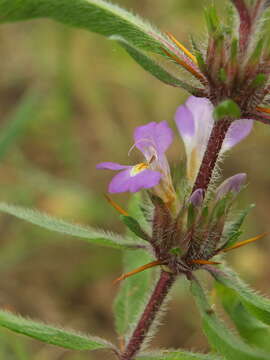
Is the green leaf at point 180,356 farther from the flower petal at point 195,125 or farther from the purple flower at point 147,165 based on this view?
the flower petal at point 195,125

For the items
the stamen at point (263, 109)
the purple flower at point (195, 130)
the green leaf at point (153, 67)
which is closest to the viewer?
the green leaf at point (153, 67)

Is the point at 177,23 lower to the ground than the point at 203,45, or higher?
lower

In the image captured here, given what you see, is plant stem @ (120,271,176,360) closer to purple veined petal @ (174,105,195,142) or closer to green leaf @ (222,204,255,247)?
green leaf @ (222,204,255,247)

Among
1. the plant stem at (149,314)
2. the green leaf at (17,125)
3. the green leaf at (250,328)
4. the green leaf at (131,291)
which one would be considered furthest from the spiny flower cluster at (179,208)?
the green leaf at (17,125)

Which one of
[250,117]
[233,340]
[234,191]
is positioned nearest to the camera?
[233,340]

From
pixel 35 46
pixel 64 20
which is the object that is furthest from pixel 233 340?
pixel 35 46

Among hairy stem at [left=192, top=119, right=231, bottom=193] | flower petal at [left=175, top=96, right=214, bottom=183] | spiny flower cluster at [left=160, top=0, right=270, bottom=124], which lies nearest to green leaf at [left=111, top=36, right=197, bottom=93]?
spiny flower cluster at [left=160, top=0, right=270, bottom=124]

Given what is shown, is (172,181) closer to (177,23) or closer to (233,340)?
(233,340)
